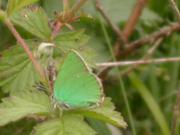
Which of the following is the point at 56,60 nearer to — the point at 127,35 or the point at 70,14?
the point at 70,14

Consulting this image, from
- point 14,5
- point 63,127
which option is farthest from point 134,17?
point 63,127

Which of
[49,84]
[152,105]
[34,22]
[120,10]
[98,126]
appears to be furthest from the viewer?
[120,10]

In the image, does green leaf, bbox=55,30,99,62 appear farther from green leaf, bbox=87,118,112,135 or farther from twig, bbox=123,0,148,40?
twig, bbox=123,0,148,40

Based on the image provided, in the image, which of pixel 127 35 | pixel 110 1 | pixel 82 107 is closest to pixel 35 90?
pixel 82 107

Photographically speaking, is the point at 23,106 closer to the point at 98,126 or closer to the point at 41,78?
the point at 41,78

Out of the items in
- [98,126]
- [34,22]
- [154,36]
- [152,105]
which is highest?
[34,22]

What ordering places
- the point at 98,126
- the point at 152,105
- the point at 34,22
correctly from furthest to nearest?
1. the point at 152,105
2. the point at 98,126
3. the point at 34,22

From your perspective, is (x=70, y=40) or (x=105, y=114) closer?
(x=105, y=114)
